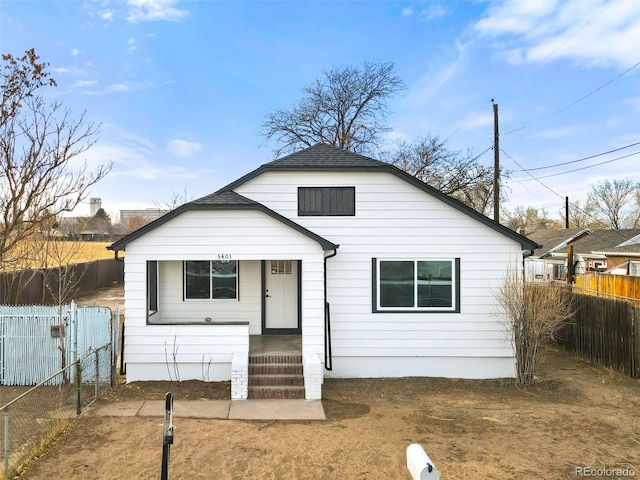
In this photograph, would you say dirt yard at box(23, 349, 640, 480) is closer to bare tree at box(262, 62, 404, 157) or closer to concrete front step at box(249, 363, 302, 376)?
concrete front step at box(249, 363, 302, 376)

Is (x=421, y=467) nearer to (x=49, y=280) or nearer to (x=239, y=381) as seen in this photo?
(x=239, y=381)

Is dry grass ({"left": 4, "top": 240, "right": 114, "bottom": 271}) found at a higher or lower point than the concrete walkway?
higher

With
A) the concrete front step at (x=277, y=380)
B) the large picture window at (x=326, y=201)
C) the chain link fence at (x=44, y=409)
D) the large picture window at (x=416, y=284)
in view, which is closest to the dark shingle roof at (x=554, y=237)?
the large picture window at (x=416, y=284)

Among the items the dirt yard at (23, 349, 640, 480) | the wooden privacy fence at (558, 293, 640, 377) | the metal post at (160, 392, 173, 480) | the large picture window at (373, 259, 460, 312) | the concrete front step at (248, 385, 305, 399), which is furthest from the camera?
the large picture window at (373, 259, 460, 312)

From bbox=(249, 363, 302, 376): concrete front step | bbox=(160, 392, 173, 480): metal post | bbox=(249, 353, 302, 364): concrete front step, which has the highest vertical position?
bbox=(160, 392, 173, 480): metal post

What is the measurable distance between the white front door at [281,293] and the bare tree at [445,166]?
1673 cm

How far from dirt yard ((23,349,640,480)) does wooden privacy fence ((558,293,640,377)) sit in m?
0.95

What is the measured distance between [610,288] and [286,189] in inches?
597

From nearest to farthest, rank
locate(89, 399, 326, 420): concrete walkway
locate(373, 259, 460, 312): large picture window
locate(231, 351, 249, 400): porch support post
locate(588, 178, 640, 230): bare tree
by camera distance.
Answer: locate(89, 399, 326, 420): concrete walkway
locate(231, 351, 249, 400): porch support post
locate(373, 259, 460, 312): large picture window
locate(588, 178, 640, 230): bare tree

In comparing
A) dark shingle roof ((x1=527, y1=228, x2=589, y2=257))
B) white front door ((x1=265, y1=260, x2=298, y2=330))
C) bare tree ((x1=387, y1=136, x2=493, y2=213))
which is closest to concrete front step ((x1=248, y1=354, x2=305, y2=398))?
white front door ((x1=265, y1=260, x2=298, y2=330))

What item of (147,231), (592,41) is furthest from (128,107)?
(592,41)

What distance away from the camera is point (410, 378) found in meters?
9.23

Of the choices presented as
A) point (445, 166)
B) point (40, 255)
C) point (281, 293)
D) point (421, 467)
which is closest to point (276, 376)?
point (281, 293)

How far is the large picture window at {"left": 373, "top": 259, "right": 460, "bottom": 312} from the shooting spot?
9344mm
